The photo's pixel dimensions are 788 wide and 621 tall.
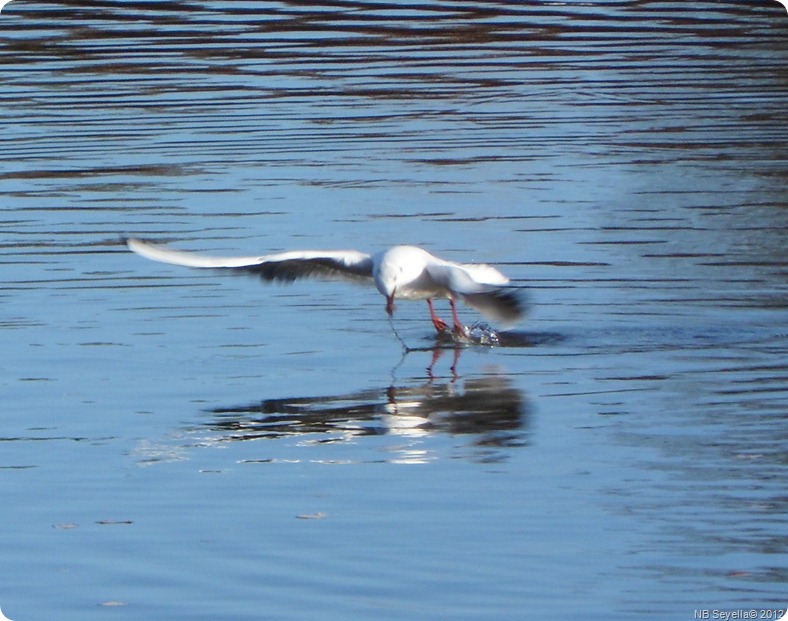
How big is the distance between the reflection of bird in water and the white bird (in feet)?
1.43

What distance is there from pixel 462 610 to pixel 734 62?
1521cm

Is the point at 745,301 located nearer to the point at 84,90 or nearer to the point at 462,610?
the point at 462,610

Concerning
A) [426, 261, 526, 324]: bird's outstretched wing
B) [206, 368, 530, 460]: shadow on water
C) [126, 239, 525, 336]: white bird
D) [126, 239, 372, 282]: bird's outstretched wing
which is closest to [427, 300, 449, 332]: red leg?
[126, 239, 525, 336]: white bird

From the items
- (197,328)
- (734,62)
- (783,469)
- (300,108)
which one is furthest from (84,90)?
(783,469)

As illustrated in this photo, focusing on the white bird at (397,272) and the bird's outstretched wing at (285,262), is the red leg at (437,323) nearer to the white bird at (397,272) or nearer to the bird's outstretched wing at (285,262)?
the white bird at (397,272)

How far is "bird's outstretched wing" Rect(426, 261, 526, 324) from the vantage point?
8859 mm

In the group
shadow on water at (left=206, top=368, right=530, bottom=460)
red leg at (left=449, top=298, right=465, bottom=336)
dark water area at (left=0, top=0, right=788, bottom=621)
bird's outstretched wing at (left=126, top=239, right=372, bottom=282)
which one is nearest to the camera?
dark water area at (left=0, top=0, right=788, bottom=621)

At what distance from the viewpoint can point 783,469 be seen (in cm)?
715

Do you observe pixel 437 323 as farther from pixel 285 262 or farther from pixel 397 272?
pixel 285 262

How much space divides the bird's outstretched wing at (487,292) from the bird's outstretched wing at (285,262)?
0.89 metres

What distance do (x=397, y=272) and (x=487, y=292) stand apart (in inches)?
28.7

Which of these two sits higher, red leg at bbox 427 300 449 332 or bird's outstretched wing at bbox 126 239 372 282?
bird's outstretched wing at bbox 126 239 372 282

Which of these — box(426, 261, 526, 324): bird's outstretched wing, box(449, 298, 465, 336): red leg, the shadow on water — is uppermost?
box(426, 261, 526, 324): bird's outstretched wing

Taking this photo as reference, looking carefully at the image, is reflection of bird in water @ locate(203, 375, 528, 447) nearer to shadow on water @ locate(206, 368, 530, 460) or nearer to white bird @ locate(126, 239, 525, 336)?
shadow on water @ locate(206, 368, 530, 460)
